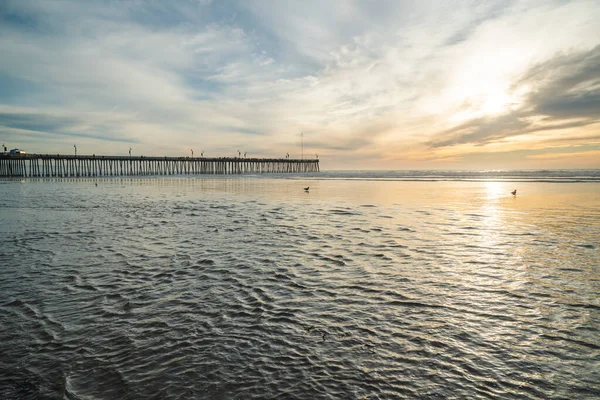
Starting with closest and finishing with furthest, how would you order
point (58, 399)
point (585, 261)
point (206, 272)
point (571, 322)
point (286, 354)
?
point (58, 399) < point (286, 354) < point (571, 322) < point (206, 272) < point (585, 261)

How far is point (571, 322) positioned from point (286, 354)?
4.18 meters

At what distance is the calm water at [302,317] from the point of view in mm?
3643

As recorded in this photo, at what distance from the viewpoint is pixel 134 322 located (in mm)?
5082

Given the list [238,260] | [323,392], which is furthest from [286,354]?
[238,260]

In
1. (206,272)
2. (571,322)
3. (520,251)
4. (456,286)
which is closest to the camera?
(571,322)

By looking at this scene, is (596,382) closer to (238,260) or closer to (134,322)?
(134,322)

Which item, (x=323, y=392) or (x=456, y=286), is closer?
(x=323, y=392)

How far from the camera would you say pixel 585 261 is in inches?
325

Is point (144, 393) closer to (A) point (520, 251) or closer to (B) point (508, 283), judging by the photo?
(B) point (508, 283)

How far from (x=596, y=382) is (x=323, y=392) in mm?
2855

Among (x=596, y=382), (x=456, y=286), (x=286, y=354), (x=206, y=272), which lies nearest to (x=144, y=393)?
(x=286, y=354)

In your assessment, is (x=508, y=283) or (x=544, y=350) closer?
(x=544, y=350)

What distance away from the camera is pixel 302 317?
17.1 feet

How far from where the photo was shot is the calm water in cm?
364
